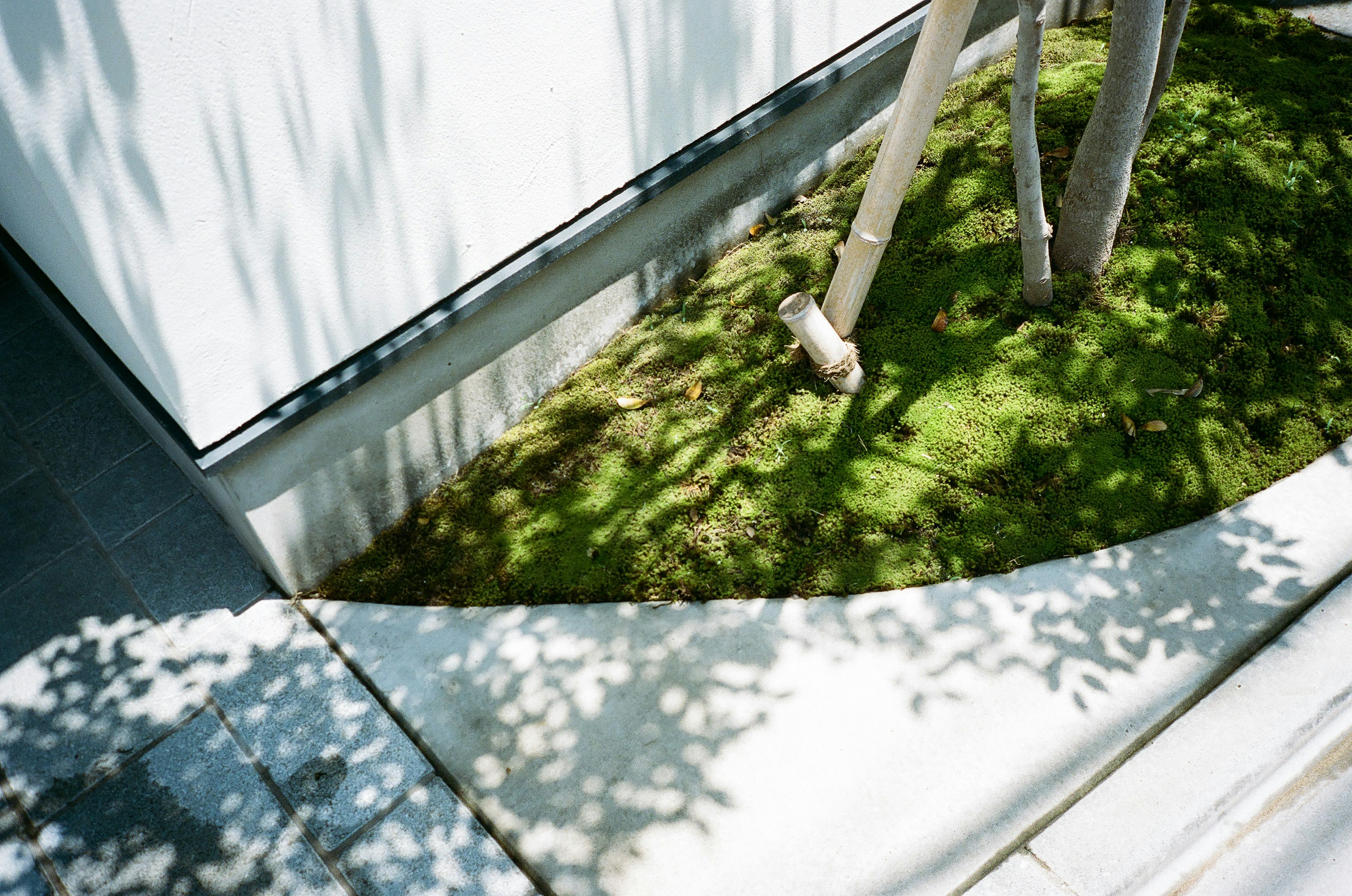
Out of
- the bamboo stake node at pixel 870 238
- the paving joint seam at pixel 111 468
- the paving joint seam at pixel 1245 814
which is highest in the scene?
the bamboo stake node at pixel 870 238

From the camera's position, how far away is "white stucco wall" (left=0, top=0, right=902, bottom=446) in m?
2.99

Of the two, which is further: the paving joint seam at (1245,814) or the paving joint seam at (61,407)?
the paving joint seam at (61,407)

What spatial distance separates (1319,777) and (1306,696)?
0.33m

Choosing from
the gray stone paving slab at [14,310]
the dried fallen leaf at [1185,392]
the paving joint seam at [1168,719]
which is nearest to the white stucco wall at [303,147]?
the gray stone paving slab at [14,310]

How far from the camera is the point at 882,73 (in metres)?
5.72

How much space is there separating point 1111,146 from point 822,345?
1781 millimetres

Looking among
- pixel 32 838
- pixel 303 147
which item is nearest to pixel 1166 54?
pixel 303 147

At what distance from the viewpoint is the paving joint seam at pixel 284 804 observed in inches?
144

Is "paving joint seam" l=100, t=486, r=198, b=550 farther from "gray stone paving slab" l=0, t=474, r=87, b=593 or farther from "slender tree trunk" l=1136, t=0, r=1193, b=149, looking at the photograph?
"slender tree trunk" l=1136, t=0, r=1193, b=149

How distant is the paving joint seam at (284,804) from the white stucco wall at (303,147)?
4.79 feet

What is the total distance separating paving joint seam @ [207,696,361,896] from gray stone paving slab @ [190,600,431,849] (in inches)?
0.7

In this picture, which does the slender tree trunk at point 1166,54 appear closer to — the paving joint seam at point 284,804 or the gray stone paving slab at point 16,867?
the paving joint seam at point 284,804

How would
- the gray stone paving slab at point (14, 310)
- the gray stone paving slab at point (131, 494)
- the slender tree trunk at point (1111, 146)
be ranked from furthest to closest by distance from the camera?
the gray stone paving slab at point (14, 310) → the gray stone paving slab at point (131, 494) → the slender tree trunk at point (1111, 146)

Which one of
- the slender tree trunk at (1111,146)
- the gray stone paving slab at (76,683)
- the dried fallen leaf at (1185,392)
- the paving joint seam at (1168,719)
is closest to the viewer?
the paving joint seam at (1168,719)
